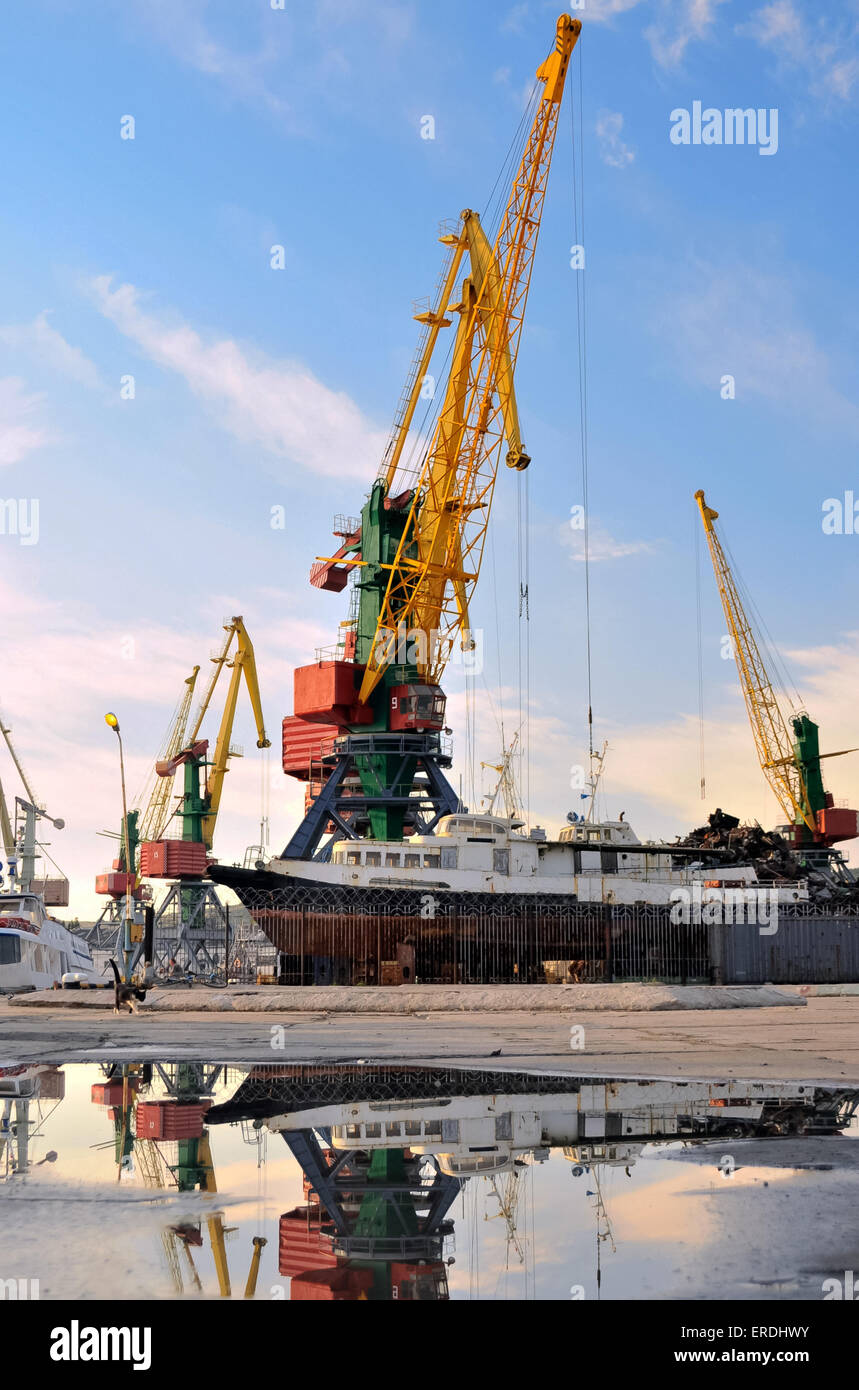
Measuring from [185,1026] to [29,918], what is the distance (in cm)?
4130

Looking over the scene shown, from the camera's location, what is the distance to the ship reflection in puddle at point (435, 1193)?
4824 millimetres

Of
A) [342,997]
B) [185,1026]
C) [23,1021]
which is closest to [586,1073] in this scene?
[185,1026]

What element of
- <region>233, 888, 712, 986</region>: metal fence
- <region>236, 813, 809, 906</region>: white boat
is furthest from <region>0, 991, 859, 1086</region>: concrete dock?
<region>236, 813, 809, 906</region>: white boat

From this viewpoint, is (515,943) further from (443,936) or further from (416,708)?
(416,708)

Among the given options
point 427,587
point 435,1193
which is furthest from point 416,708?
point 435,1193

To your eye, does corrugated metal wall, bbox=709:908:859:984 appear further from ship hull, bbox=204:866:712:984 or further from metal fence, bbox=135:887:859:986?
ship hull, bbox=204:866:712:984

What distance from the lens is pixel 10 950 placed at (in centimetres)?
5619

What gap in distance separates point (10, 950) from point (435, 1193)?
55301mm

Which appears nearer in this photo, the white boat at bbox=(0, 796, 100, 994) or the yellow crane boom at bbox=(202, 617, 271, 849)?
the white boat at bbox=(0, 796, 100, 994)

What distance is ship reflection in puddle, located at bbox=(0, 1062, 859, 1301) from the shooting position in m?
4.82

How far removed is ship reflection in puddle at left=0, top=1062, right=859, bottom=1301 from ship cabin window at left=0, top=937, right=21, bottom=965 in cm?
4863

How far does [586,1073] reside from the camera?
1345cm

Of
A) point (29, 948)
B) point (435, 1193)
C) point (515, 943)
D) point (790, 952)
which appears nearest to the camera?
point (435, 1193)

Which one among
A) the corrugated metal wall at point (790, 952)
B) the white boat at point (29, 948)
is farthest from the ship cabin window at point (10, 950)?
the corrugated metal wall at point (790, 952)
